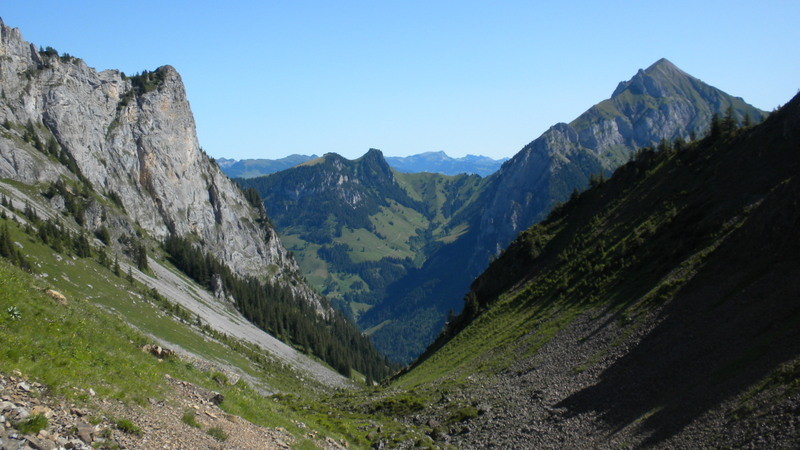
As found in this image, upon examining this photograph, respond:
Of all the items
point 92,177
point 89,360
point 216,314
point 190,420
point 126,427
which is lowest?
point 216,314

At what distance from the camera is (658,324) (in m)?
44.0

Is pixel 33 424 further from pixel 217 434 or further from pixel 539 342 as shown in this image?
pixel 539 342

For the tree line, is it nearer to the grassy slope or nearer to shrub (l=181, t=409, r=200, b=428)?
the grassy slope

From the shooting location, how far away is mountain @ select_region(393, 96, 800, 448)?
101 feet

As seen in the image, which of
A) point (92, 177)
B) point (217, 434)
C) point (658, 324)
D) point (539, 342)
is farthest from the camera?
point (92, 177)

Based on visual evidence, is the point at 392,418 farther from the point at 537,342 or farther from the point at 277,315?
the point at 277,315

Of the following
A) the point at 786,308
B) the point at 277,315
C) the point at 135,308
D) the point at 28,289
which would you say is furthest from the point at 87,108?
the point at 786,308

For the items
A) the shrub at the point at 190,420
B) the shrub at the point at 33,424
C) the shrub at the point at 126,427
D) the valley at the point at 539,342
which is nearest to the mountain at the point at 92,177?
the valley at the point at 539,342

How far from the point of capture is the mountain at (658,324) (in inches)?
1206

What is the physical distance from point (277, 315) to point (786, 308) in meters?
166

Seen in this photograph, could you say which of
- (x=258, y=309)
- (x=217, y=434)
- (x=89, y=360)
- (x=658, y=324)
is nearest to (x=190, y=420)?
(x=217, y=434)

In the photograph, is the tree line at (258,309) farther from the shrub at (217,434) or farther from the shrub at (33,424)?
A: the shrub at (33,424)

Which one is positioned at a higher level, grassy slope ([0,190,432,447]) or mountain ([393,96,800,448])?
grassy slope ([0,190,432,447])

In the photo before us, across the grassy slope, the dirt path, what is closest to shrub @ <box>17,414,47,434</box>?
the grassy slope
